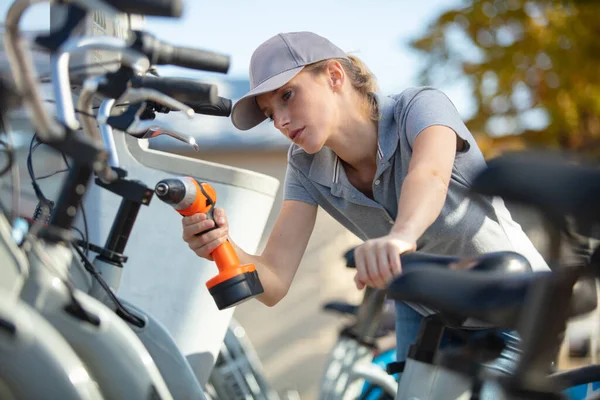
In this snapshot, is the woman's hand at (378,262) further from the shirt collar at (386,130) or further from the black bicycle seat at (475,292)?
the shirt collar at (386,130)

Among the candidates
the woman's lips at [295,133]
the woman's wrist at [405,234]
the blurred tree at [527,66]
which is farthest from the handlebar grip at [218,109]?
the blurred tree at [527,66]

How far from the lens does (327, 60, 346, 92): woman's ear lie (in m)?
2.23

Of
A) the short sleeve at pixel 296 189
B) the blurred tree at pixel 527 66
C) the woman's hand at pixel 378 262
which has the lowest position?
the woman's hand at pixel 378 262

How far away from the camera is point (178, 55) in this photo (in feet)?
5.25

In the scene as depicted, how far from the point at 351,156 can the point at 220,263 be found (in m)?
0.54

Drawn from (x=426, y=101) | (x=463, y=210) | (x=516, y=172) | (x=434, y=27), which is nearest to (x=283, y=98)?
(x=426, y=101)

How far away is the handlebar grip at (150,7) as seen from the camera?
1348 mm

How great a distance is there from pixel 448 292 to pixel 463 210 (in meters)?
0.97

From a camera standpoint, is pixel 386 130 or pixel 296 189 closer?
pixel 386 130

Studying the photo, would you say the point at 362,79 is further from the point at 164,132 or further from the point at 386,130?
the point at 164,132

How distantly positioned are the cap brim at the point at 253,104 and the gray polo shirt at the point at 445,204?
0.81 feet

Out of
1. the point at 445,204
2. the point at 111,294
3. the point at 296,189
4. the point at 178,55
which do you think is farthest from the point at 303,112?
the point at 111,294

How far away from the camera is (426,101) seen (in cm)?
204

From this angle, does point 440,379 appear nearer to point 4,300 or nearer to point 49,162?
point 4,300
